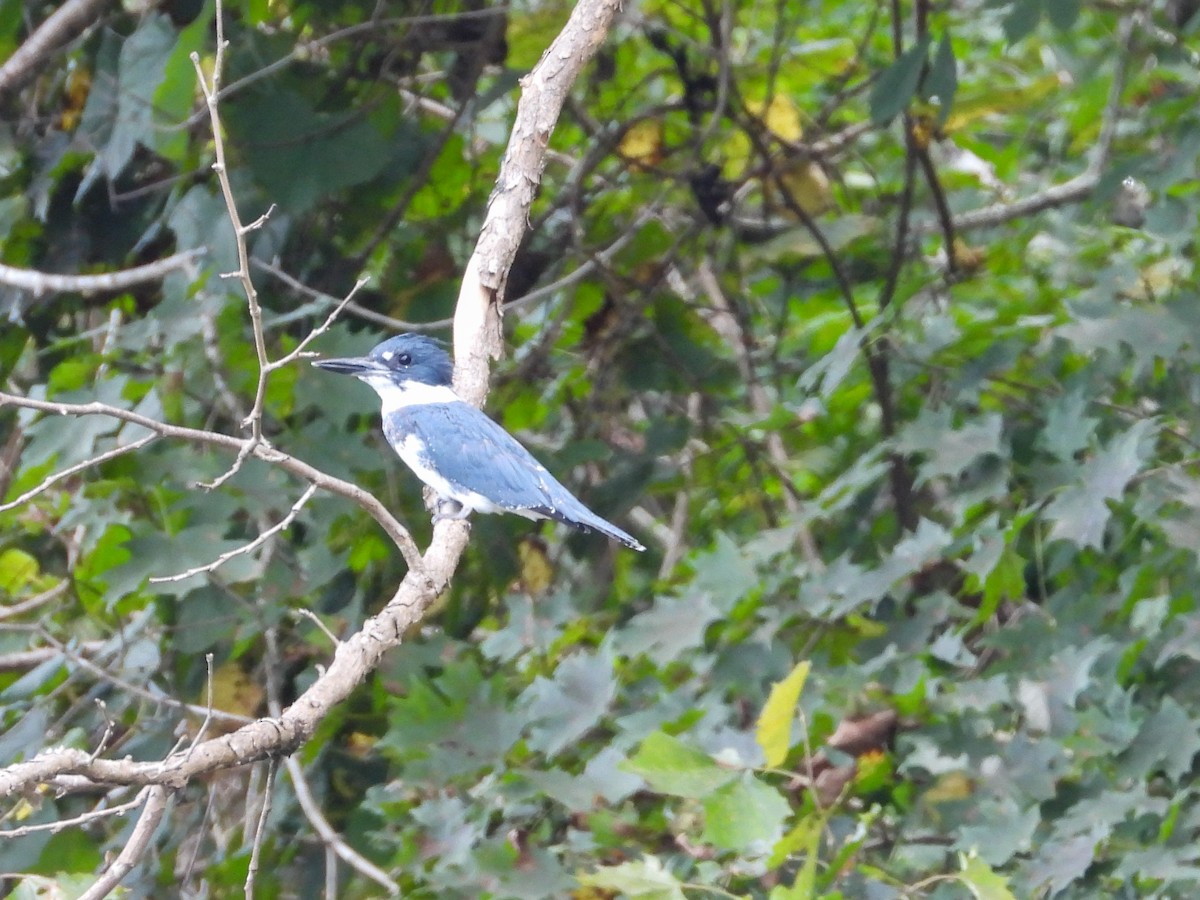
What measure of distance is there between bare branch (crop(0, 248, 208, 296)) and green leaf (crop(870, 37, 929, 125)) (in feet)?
5.03

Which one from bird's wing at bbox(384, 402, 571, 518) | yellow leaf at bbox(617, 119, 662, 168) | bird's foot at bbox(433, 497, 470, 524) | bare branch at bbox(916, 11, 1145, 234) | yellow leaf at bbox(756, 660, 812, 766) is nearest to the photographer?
yellow leaf at bbox(756, 660, 812, 766)

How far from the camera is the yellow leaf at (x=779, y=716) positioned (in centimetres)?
197

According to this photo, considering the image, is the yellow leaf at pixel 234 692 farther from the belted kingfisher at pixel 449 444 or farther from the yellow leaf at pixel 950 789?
the yellow leaf at pixel 950 789

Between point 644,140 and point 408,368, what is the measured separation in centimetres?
125

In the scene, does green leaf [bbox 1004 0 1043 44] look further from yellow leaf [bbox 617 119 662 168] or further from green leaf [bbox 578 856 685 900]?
green leaf [bbox 578 856 685 900]

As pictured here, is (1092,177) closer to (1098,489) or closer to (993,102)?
(993,102)

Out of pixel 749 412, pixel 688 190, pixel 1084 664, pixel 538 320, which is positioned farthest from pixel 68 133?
pixel 1084 664

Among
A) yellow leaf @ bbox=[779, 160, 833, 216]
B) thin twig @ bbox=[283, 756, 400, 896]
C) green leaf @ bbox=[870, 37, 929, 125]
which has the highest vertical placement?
green leaf @ bbox=[870, 37, 929, 125]

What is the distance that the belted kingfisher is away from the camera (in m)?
2.89

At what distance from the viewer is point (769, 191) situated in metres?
4.13

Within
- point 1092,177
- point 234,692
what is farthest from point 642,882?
point 1092,177

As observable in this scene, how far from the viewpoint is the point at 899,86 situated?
10.5 ft

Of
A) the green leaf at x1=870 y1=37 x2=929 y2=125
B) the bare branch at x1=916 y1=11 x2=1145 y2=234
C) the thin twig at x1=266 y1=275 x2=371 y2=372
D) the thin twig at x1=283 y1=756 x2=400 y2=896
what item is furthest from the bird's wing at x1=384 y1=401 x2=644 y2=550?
the bare branch at x1=916 y1=11 x2=1145 y2=234

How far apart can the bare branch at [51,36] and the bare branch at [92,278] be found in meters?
0.48
